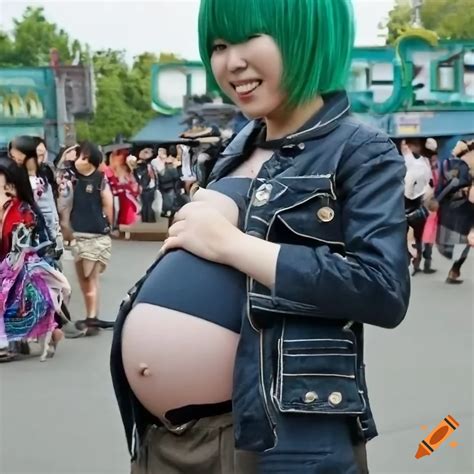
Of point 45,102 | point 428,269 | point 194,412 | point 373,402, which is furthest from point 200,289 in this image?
point 428,269

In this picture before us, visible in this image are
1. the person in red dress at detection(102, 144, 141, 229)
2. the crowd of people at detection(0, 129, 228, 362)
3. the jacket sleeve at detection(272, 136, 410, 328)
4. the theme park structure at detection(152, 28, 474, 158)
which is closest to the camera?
the jacket sleeve at detection(272, 136, 410, 328)

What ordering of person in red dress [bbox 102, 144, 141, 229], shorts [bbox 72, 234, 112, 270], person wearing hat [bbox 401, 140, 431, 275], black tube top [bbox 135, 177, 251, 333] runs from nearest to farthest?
black tube top [bbox 135, 177, 251, 333], shorts [bbox 72, 234, 112, 270], person wearing hat [bbox 401, 140, 431, 275], person in red dress [bbox 102, 144, 141, 229]

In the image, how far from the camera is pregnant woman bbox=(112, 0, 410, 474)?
151 cm

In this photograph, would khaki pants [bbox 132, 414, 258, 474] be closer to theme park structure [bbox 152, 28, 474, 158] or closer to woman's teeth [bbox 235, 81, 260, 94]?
woman's teeth [bbox 235, 81, 260, 94]

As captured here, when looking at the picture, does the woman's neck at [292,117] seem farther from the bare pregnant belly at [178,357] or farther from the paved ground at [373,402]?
the paved ground at [373,402]

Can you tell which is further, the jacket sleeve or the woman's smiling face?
the woman's smiling face

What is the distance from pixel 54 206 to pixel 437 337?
2.56 m

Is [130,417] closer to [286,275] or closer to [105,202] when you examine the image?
[286,275]

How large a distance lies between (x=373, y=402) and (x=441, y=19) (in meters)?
9.23

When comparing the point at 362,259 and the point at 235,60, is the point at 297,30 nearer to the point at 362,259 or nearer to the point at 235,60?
the point at 235,60

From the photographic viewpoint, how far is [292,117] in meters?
1.67

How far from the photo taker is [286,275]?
148 centimetres

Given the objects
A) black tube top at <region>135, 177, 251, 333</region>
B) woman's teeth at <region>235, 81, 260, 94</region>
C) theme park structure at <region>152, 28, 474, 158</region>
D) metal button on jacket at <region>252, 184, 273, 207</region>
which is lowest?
theme park structure at <region>152, 28, 474, 158</region>

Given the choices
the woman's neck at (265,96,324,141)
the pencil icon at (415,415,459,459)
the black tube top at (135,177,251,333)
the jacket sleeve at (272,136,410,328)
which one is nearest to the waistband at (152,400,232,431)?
the black tube top at (135,177,251,333)
